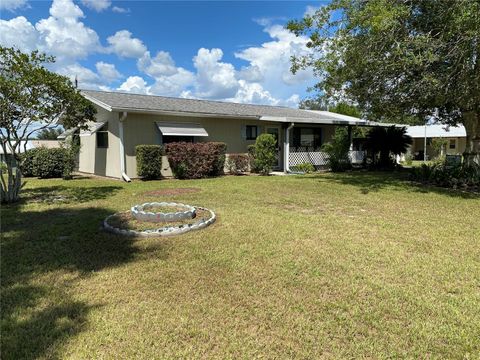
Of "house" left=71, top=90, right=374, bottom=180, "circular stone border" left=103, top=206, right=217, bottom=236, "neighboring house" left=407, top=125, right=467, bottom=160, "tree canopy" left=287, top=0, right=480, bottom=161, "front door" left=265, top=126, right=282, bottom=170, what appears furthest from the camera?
"neighboring house" left=407, top=125, right=467, bottom=160

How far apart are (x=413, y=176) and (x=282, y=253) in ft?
37.6

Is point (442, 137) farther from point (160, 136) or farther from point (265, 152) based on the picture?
point (160, 136)

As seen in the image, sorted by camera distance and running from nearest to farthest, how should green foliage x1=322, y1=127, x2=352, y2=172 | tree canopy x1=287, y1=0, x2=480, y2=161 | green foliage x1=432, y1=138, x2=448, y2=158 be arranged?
1. tree canopy x1=287, y1=0, x2=480, y2=161
2. green foliage x1=322, y1=127, x2=352, y2=172
3. green foliage x1=432, y1=138, x2=448, y2=158

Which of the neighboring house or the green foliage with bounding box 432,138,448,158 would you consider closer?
the green foliage with bounding box 432,138,448,158

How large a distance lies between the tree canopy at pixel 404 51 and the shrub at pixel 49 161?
34.3 feet

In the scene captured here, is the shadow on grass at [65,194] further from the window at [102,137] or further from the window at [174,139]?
the window at [174,139]

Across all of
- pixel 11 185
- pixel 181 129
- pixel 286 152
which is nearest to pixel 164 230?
pixel 11 185

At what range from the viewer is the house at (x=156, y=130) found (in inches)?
548

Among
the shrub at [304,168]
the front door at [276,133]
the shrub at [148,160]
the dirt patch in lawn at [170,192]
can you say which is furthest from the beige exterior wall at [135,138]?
the dirt patch in lawn at [170,192]

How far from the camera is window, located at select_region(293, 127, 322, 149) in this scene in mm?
19922

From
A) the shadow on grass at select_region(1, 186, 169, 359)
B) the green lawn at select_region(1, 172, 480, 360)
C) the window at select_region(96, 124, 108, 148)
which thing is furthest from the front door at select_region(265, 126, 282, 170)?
the shadow on grass at select_region(1, 186, 169, 359)

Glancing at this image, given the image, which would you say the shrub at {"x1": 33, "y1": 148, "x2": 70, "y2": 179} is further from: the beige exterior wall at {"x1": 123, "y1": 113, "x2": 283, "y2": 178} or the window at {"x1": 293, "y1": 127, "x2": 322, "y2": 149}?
the window at {"x1": 293, "y1": 127, "x2": 322, "y2": 149}

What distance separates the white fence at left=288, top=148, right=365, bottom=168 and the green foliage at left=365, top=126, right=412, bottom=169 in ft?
2.37

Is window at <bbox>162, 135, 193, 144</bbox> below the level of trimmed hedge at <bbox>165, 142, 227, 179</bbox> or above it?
above
